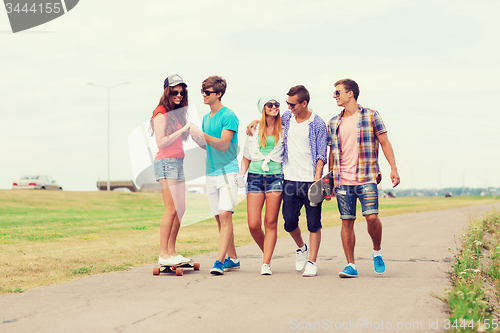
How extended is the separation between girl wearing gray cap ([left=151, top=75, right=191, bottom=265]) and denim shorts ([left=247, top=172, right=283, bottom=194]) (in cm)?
90

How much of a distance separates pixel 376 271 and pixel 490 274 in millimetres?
1343

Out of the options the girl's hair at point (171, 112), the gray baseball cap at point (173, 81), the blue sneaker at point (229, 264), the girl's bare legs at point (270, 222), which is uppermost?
the gray baseball cap at point (173, 81)

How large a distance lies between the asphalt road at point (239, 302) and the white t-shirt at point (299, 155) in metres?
1.25

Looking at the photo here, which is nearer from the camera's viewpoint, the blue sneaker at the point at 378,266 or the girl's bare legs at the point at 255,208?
the blue sneaker at the point at 378,266

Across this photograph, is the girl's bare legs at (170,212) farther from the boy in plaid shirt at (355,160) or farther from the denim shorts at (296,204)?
the boy in plaid shirt at (355,160)

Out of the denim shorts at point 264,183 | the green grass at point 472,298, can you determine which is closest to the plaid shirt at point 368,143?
the denim shorts at point 264,183

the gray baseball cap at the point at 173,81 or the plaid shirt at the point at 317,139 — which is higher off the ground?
the gray baseball cap at the point at 173,81

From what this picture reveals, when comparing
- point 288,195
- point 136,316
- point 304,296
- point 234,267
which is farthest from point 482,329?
point 234,267

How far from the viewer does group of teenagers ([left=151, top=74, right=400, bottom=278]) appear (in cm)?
629

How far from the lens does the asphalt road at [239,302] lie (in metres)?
3.96

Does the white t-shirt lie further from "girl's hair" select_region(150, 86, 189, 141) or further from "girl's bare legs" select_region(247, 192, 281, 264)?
"girl's hair" select_region(150, 86, 189, 141)

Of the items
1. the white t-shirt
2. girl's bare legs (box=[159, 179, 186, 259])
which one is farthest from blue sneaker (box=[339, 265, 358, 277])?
girl's bare legs (box=[159, 179, 186, 259])

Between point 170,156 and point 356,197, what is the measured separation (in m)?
2.39

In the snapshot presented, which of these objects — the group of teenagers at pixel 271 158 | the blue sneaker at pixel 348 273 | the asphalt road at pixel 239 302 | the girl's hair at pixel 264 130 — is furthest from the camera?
the girl's hair at pixel 264 130
